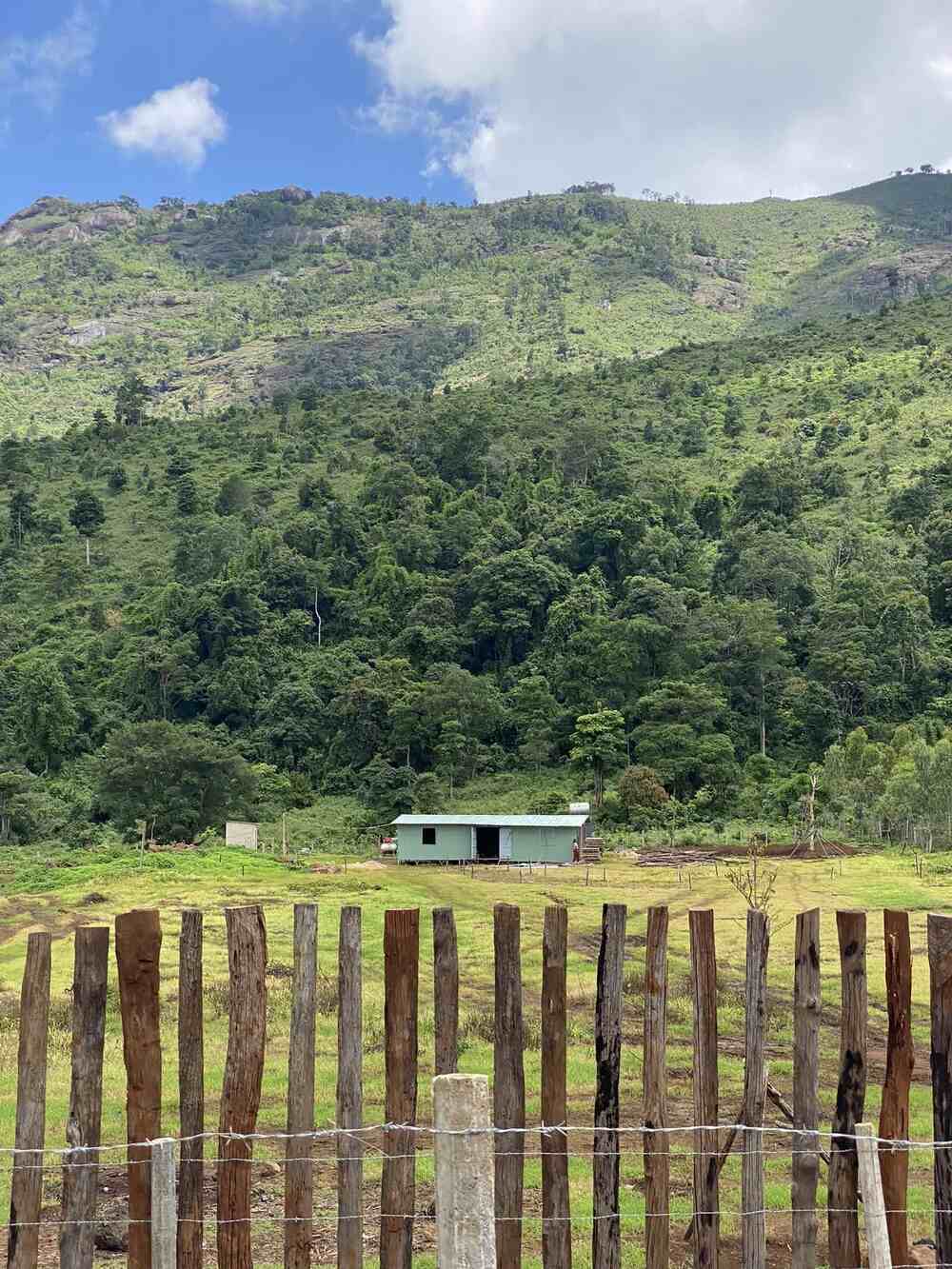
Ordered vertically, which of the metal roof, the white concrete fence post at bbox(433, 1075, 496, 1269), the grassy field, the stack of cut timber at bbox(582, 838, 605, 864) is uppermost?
the white concrete fence post at bbox(433, 1075, 496, 1269)

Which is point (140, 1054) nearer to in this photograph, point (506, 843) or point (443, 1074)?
point (443, 1074)

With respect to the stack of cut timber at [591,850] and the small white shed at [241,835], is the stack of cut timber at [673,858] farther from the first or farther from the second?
the small white shed at [241,835]

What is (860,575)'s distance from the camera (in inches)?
2660

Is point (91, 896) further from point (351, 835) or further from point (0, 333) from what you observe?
point (0, 333)

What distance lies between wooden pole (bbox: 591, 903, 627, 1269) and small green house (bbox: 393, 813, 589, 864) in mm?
38961

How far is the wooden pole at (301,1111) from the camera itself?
18.1ft

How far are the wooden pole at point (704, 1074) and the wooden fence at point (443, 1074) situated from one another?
0.03ft

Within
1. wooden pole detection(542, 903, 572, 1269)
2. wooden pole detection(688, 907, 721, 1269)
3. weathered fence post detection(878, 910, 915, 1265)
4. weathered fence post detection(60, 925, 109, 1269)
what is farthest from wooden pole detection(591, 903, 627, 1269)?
weathered fence post detection(60, 925, 109, 1269)

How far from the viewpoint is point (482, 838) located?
152 ft

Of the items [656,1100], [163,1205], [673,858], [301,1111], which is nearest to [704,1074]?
[656,1100]

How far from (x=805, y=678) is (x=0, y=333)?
558 ft

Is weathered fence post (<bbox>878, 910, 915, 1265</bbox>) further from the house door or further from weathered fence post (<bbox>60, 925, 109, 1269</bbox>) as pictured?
the house door

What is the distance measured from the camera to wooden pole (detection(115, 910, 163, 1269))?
536 cm

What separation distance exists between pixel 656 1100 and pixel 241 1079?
1871mm
